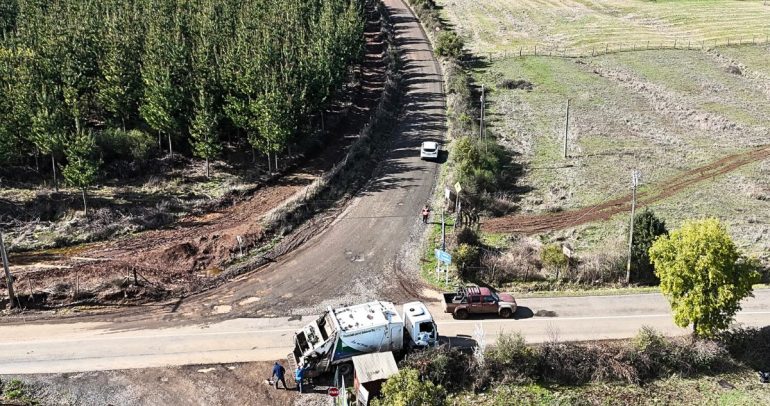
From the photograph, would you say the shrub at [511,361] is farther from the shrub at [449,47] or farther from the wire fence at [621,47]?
the wire fence at [621,47]

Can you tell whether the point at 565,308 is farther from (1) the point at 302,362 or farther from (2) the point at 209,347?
(2) the point at 209,347

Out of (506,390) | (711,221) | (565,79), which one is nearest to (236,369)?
(506,390)

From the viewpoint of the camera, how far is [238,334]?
32344mm

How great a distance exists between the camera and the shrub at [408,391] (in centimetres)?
2505

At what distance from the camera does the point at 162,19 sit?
70.2 m

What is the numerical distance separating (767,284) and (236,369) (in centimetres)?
3006

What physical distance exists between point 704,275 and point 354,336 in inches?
639

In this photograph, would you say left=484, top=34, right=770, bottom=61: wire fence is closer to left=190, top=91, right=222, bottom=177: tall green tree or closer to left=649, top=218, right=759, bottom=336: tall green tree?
left=190, top=91, right=222, bottom=177: tall green tree

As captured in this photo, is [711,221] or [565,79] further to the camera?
[565,79]

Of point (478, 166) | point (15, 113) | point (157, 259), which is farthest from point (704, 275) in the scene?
point (15, 113)

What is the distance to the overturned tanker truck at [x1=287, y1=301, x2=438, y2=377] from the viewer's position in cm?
2848

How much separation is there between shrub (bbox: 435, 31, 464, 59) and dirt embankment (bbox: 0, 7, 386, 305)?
129 feet

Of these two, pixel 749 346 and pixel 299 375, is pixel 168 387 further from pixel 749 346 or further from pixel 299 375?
pixel 749 346

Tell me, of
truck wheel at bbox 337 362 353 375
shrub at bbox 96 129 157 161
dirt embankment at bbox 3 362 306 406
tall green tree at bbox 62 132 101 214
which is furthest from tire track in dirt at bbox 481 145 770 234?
shrub at bbox 96 129 157 161
